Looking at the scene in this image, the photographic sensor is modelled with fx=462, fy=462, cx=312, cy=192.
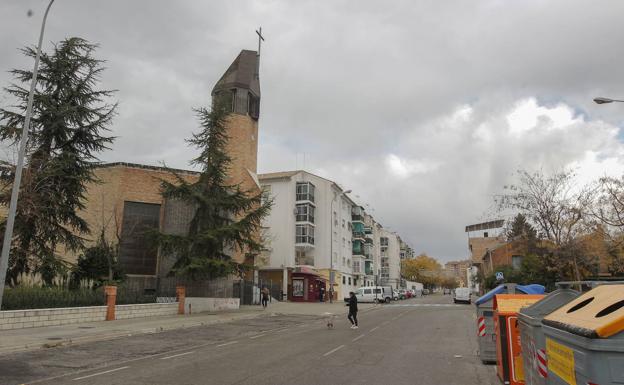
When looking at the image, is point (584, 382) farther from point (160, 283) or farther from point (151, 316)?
point (160, 283)

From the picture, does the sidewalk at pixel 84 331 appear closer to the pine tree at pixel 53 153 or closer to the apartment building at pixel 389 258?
the pine tree at pixel 53 153

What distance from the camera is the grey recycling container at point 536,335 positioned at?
4.45m

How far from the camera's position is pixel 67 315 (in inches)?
751

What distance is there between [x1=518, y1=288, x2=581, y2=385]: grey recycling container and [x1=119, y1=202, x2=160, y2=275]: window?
3254cm

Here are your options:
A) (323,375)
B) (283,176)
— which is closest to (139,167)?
(283,176)

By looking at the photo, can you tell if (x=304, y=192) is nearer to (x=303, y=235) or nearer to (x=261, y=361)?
(x=303, y=235)

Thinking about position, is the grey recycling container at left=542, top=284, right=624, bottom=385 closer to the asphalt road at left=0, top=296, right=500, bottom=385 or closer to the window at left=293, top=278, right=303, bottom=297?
the asphalt road at left=0, top=296, right=500, bottom=385

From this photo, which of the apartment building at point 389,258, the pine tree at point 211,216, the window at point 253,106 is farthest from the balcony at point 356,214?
the pine tree at point 211,216

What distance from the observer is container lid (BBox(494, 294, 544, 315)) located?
24.7 feet

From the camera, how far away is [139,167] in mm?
36844

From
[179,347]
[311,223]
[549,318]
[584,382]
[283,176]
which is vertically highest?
[283,176]

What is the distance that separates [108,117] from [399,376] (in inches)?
799

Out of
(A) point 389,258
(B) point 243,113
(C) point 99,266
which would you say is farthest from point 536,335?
(A) point 389,258

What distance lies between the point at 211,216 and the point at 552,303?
25.2 metres
